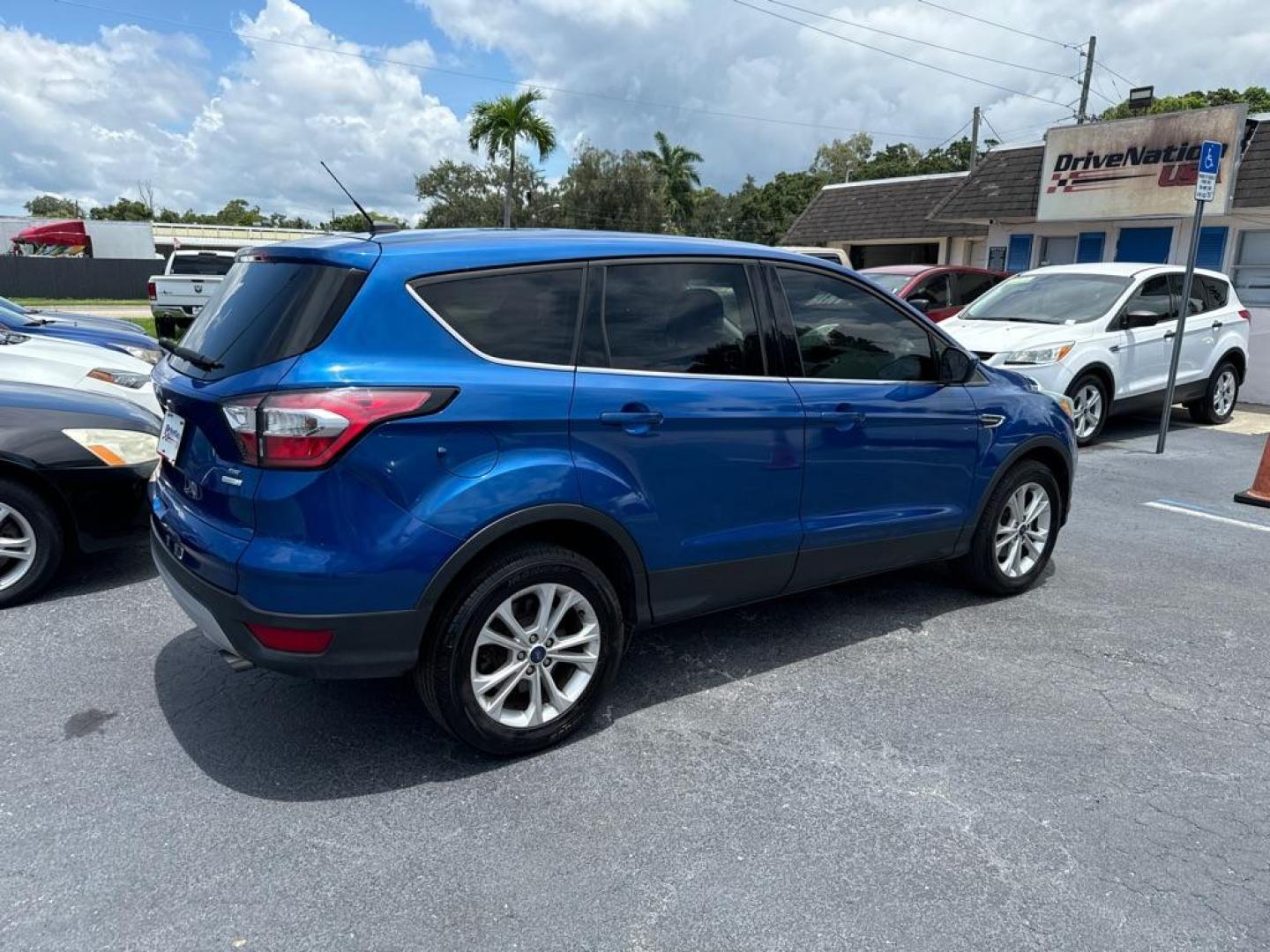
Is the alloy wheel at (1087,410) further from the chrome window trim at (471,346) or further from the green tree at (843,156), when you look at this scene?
the green tree at (843,156)

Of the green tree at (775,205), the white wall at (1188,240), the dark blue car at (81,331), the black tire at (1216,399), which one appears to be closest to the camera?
the dark blue car at (81,331)

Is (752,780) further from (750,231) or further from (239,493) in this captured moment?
(750,231)

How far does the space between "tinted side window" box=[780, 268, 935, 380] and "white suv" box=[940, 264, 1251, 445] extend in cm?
503

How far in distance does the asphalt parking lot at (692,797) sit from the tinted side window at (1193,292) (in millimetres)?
6807

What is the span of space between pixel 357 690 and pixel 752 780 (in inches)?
65.6

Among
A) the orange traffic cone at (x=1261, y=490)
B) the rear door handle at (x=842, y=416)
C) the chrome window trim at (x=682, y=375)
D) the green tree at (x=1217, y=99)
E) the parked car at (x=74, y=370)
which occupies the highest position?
the green tree at (x=1217, y=99)

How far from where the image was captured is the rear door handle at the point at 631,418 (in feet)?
10.8

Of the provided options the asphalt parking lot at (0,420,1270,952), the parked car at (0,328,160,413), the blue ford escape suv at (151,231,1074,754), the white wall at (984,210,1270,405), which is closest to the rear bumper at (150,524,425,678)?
the blue ford escape suv at (151,231,1074,754)

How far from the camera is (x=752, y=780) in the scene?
3244 millimetres

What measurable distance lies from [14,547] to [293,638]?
2662mm

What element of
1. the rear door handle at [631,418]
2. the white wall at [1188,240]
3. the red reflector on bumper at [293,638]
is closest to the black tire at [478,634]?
the red reflector on bumper at [293,638]

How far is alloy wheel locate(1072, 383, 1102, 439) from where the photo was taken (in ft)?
30.9

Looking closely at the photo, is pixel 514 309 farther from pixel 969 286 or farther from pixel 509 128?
pixel 509 128

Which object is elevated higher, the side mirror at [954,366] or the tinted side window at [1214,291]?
the tinted side window at [1214,291]
